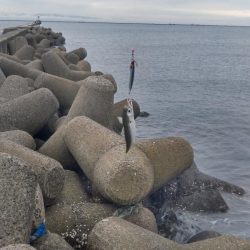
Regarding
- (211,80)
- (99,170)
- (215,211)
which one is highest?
(99,170)

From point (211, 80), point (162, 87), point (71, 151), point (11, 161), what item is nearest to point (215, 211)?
point (71, 151)

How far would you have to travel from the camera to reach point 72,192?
19.1 ft

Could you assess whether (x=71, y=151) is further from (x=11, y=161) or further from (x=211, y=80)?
(x=211, y=80)

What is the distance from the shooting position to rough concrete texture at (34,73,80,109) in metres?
9.66

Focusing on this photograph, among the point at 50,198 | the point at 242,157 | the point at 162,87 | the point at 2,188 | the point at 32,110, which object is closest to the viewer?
the point at 2,188

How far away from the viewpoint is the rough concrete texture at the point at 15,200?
157 inches

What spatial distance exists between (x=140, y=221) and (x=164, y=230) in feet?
5.89

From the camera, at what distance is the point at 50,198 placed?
5332 mm

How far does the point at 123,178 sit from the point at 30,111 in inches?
111

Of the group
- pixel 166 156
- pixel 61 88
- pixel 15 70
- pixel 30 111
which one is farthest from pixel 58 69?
pixel 166 156

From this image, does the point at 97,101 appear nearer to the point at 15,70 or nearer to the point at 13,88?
the point at 13,88

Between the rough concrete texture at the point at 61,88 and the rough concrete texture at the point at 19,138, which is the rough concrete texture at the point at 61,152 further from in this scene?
the rough concrete texture at the point at 61,88

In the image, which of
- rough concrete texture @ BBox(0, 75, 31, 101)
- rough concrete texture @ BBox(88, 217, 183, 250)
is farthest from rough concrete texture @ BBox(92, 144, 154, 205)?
rough concrete texture @ BBox(0, 75, 31, 101)

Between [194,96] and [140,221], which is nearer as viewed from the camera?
[140,221]
